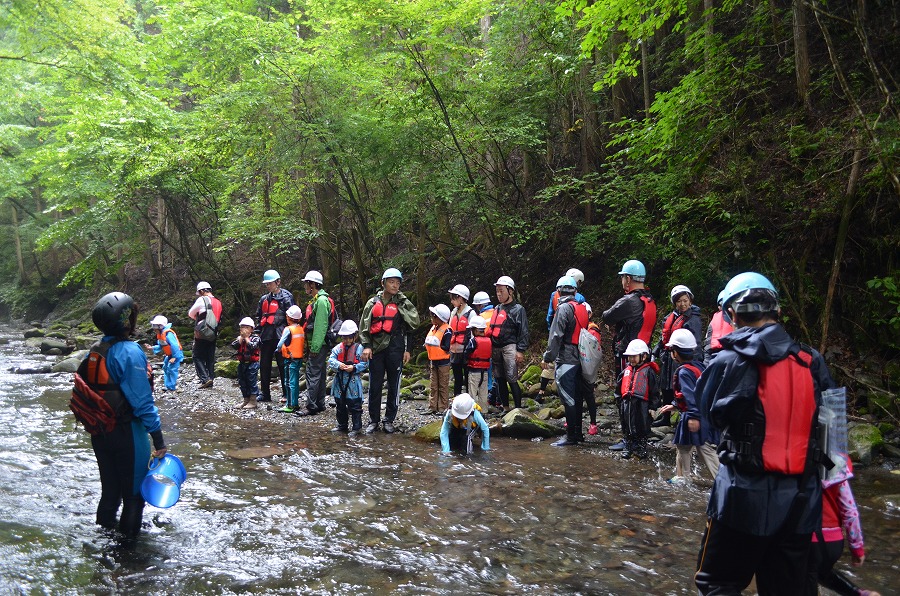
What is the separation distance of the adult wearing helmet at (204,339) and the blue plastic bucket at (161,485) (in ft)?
26.5

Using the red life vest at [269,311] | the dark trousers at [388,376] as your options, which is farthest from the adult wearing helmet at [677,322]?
the red life vest at [269,311]

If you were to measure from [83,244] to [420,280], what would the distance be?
74.7 ft

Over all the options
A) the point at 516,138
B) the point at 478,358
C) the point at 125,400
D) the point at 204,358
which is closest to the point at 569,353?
the point at 478,358

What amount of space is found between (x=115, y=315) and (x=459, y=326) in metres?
6.03

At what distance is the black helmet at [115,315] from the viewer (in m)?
4.37

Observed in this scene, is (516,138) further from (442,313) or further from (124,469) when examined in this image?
(124,469)

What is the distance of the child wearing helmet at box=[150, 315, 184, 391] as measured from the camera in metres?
11.4

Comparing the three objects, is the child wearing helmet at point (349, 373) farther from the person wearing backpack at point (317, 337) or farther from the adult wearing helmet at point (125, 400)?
the adult wearing helmet at point (125, 400)

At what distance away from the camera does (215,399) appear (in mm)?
11672

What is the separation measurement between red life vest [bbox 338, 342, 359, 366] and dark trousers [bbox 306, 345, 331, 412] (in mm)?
1474

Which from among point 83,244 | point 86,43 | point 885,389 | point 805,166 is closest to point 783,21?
point 805,166

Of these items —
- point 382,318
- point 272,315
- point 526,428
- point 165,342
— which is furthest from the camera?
point 165,342

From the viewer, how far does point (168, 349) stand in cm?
1160

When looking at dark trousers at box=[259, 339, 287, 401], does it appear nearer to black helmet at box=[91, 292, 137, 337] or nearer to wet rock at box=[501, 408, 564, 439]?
wet rock at box=[501, 408, 564, 439]
